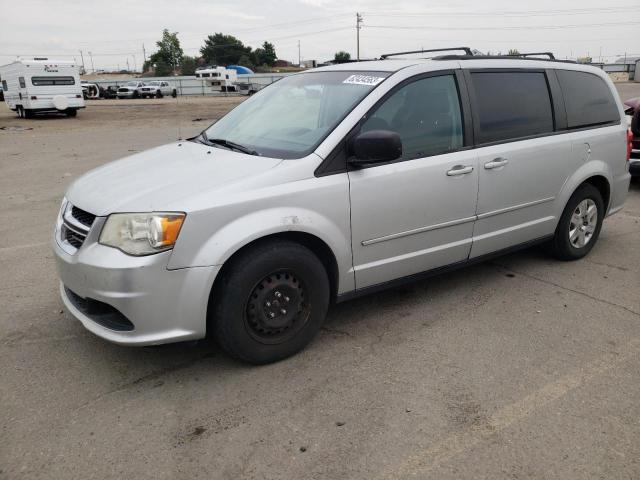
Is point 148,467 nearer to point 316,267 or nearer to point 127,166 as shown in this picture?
point 316,267

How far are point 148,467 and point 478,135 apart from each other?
3023 mm

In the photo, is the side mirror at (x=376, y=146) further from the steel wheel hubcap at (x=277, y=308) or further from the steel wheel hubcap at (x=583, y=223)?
the steel wheel hubcap at (x=583, y=223)

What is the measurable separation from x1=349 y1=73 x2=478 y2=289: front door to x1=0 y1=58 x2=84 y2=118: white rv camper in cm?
2506

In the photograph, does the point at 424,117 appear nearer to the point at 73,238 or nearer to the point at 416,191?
the point at 416,191

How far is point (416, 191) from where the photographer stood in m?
3.65

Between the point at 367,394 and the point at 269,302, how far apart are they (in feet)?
2.47

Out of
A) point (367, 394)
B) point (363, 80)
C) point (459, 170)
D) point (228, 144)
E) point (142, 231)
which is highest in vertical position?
point (363, 80)

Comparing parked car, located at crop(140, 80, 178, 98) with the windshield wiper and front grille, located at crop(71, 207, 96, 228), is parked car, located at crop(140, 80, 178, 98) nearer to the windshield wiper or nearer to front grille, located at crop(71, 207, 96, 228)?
the windshield wiper

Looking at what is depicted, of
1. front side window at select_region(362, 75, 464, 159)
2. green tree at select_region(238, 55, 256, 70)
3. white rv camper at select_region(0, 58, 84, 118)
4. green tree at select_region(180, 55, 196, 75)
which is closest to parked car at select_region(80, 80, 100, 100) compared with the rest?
white rv camper at select_region(0, 58, 84, 118)

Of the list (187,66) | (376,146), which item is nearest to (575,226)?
(376,146)

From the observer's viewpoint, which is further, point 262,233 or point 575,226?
point 575,226

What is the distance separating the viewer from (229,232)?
2957 mm

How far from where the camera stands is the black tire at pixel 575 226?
4.84 m

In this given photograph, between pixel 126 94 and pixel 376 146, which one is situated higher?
pixel 126 94
